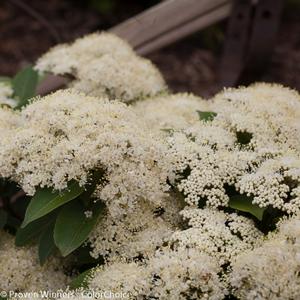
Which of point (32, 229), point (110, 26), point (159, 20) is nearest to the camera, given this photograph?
point (32, 229)

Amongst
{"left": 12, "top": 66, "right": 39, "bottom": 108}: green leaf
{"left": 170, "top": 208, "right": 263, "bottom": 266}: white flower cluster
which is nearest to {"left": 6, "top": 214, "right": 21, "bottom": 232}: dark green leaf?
{"left": 12, "top": 66, "right": 39, "bottom": 108}: green leaf

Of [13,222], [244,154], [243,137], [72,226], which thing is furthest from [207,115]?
[13,222]

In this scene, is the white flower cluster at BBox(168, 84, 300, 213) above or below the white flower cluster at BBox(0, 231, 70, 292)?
above

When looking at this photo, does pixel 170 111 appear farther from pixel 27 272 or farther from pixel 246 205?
pixel 27 272

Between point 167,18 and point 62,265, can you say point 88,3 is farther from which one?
point 62,265

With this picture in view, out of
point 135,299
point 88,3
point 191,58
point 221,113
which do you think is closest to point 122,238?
point 135,299

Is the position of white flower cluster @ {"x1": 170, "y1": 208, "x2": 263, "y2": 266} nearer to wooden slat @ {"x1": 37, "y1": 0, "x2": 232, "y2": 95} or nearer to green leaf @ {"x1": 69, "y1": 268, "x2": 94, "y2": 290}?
green leaf @ {"x1": 69, "y1": 268, "x2": 94, "y2": 290}

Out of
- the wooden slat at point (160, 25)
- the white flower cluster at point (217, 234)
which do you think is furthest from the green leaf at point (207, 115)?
the wooden slat at point (160, 25)
